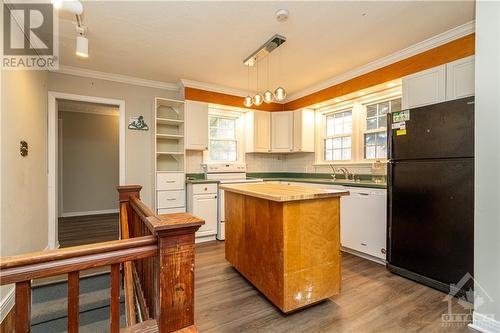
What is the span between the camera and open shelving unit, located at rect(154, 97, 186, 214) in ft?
11.9

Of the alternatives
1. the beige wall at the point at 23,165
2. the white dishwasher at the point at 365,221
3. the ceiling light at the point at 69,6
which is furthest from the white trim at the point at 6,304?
the white dishwasher at the point at 365,221

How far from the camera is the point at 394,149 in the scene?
8.35 ft

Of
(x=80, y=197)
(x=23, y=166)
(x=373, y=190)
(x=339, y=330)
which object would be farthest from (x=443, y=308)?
(x=80, y=197)

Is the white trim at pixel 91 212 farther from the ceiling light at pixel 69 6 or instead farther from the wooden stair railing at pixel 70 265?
the wooden stair railing at pixel 70 265

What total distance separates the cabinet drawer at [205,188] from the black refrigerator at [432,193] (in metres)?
2.46

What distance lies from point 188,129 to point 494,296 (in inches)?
151

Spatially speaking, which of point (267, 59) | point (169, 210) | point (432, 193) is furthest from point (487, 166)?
point (169, 210)

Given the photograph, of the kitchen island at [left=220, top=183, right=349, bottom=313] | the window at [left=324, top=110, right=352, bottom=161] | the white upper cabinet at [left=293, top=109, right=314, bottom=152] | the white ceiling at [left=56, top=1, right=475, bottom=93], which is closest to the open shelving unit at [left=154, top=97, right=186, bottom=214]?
the white ceiling at [left=56, top=1, right=475, bottom=93]

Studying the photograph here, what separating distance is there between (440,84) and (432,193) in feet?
3.96

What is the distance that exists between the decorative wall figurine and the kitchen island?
100 inches

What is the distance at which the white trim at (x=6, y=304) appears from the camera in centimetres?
182

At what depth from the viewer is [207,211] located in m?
3.76

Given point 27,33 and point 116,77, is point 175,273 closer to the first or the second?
point 27,33

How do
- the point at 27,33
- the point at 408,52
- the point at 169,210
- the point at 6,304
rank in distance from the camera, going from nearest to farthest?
the point at 6,304, the point at 27,33, the point at 408,52, the point at 169,210
